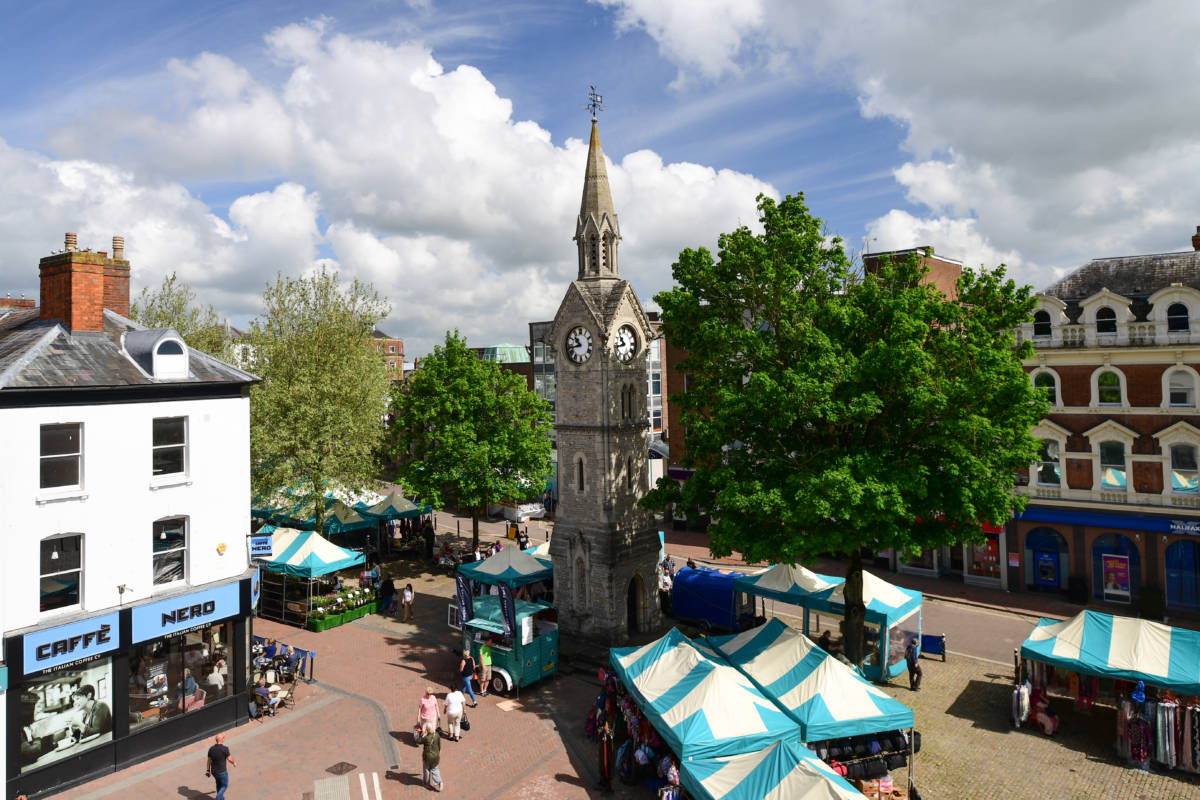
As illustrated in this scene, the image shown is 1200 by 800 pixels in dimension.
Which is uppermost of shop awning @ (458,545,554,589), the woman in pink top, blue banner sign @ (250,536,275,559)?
blue banner sign @ (250,536,275,559)

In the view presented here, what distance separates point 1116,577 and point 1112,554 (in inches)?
37.0

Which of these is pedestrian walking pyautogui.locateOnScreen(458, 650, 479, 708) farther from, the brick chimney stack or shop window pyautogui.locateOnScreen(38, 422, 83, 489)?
the brick chimney stack

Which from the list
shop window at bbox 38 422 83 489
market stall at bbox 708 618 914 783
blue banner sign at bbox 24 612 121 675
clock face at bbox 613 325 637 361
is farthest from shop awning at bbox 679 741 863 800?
clock face at bbox 613 325 637 361

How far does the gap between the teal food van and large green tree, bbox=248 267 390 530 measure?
12.5 meters

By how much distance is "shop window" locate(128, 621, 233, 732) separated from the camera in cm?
1773

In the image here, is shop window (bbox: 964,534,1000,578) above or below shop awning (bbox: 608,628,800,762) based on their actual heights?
below

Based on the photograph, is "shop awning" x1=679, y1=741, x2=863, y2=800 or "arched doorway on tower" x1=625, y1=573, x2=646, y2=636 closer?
"shop awning" x1=679, y1=741, x2=863, y2=800

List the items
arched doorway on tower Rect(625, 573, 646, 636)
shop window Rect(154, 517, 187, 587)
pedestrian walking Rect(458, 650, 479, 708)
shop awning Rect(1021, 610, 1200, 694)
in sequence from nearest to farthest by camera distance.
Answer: shop awning Rect(1021, 610, 1200, 694) < shop window Rect(154, 517, 187, 587) < pedestrian walking Rect(458, 650, 479, 708) < arched doorway on tower Rect(625, 573, 646, 636)

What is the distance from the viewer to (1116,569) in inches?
1154

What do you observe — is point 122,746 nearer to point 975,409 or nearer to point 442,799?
point 442,799

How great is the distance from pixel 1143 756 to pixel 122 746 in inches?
934

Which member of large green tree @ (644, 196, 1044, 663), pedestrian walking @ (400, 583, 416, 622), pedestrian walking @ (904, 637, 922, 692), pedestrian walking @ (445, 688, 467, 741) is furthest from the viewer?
pedestrian walking @ (400, 583, 416, 622)

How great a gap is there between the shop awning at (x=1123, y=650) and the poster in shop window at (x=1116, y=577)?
13227mm

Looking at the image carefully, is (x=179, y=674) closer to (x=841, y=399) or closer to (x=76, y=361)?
(x=76, y=361)
